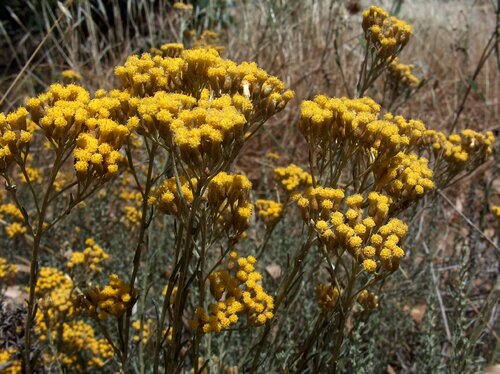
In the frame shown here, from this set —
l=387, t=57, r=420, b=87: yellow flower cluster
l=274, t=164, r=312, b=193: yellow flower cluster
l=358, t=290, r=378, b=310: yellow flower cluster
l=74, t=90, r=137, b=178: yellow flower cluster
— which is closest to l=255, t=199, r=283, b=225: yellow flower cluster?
l=274, t=164, r=312, b=193: yellow flower cluster

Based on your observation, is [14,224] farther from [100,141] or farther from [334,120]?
[334,120]

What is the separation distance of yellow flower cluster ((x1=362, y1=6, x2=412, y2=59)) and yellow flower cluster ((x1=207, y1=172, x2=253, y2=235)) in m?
1.03

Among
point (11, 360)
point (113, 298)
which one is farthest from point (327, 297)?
point (11, 360)

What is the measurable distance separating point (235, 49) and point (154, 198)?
5305 millimetres

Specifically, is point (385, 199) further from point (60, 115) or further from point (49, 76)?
point (49, 76)

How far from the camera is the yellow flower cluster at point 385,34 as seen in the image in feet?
7.81

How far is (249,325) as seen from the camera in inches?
68.1

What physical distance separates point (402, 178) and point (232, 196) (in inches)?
22.9

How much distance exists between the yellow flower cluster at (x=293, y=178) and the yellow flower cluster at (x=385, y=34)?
795 millimetres

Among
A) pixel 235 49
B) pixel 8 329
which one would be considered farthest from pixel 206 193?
pixel 235 49

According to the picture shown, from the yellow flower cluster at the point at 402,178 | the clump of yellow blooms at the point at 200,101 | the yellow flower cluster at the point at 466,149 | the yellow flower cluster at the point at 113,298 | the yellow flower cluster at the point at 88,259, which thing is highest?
the clump of yellow blooms at the point at 200,101

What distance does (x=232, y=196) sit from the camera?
168 centimetres

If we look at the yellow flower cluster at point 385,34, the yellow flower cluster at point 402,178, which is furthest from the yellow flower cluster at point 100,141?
the yellow flower cluster at point 385,34

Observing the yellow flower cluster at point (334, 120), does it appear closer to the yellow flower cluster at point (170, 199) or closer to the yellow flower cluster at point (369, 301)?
the yellow flower cluster at point (170, 199)
